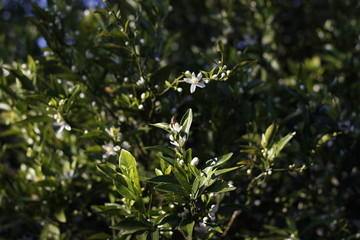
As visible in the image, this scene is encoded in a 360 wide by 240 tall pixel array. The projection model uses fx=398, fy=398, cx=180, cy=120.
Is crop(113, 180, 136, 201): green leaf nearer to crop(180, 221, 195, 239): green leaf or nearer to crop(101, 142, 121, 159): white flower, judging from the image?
crop(180, 221, 195, 239): green leaf

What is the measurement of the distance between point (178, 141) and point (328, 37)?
2.17 metres

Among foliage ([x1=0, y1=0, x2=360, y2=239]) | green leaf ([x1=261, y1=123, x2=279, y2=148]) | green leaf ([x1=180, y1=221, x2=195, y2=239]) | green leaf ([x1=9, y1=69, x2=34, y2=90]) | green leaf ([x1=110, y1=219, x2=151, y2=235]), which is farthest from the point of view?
green leaf ([x1=9, y1=69, x2=34, y2=90])

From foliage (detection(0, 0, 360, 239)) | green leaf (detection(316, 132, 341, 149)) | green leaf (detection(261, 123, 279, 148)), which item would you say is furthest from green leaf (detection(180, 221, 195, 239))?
green leaf (detection(316, 132, 341, 149))

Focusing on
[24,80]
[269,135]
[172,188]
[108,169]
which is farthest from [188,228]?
[24,80]

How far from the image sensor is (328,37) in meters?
3.20

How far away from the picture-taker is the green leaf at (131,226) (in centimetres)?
→ 155

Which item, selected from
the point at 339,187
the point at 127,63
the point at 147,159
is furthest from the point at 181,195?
the point at 339,187

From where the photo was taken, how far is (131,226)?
1.57 meters

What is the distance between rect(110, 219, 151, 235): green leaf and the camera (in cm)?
155

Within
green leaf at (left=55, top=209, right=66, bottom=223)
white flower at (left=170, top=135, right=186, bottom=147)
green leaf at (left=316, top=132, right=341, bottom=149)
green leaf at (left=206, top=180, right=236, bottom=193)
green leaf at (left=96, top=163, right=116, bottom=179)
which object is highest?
white flower at (left=170, top=135, right=186, bottom=147)

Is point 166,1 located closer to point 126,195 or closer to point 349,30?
point 126,195

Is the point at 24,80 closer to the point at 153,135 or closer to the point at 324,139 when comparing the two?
the point at 153,135

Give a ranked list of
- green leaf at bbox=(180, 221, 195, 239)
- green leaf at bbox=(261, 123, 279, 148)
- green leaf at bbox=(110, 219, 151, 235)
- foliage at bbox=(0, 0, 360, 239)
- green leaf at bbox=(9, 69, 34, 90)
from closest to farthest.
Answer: green leaf at bbox=(180, 221, 195, 239) < green leaf at bbox=(110, 219, 151, 235) < green leaf at bbox=(261, 123, 279, 148) < foliage at bbox=(0, 0, 360, 239) < green leaf at bbox=(9, 69, 34, 90)

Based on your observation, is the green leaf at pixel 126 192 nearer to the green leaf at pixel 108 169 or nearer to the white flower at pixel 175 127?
the green leaf at pixel 108 169
